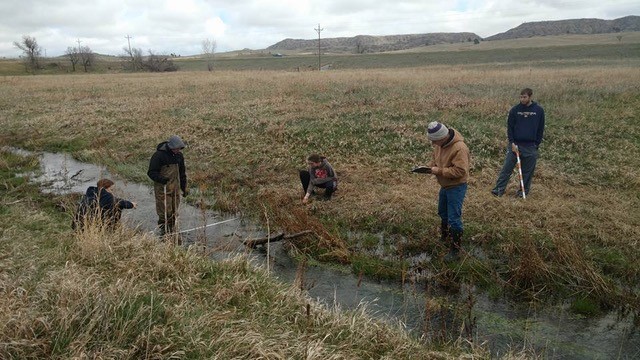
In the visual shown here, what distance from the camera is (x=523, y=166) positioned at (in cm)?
900

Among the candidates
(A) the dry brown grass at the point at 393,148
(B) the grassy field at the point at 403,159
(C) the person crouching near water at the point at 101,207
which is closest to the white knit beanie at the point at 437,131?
(B) the grassy field at the point at 403,159

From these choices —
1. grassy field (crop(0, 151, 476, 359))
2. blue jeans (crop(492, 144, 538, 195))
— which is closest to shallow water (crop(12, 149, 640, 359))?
grassy field (crop(0, 151, 476, 359))

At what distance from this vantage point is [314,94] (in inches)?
885

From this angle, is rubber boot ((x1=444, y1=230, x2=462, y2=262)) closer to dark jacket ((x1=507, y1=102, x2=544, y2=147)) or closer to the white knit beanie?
the white knit beanie

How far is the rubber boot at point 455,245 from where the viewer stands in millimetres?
6940

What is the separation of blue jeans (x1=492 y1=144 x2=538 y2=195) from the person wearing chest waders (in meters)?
6.25

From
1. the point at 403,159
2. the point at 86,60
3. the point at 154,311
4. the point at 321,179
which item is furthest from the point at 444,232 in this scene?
the point at 86,60

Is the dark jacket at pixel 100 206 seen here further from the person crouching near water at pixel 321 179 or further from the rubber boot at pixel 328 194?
the rubber boot at pixel 328 194

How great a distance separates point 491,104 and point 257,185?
34.2 ft

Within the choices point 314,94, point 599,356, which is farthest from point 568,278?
point 314,94

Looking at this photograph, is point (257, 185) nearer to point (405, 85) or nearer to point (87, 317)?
point (87, 317)

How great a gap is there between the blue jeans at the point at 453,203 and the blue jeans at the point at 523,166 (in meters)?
2.66

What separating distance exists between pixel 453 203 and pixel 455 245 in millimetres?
703

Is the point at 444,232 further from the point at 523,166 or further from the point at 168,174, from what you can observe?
the point at 168,174
